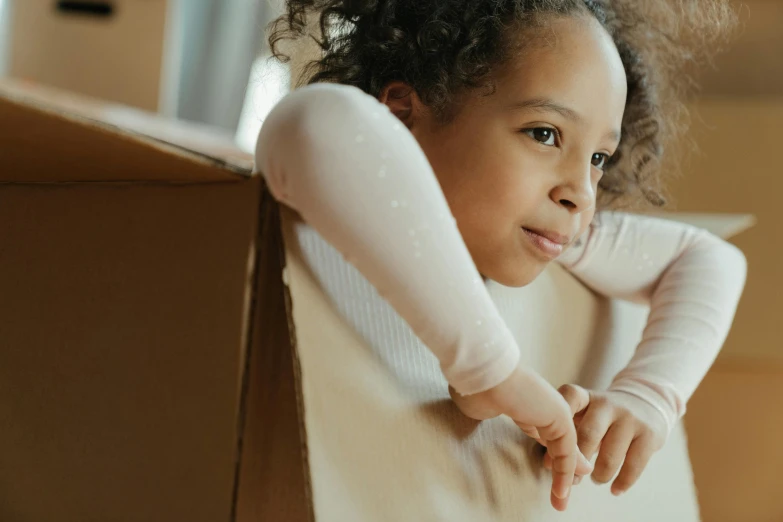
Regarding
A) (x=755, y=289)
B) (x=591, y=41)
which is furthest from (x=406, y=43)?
(x=755, y=289)

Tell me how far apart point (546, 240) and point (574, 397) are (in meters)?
0.11

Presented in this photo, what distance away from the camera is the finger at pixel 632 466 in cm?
55

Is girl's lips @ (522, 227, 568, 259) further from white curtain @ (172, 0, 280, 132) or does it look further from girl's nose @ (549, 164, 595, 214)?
white curtain @ (172, 0, 280, 132)

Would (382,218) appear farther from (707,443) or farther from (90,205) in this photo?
(707,443)

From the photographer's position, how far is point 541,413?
46cm

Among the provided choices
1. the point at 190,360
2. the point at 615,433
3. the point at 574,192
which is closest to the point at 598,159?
the point at 574,192

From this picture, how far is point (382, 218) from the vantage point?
0.39 m

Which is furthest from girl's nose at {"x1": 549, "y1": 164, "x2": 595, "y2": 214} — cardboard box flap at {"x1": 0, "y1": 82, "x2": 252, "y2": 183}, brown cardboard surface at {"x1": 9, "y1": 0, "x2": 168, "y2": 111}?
brown cardboard surface at {"x1": 9, "y1": 0, "x2": 168, "y2": 111}

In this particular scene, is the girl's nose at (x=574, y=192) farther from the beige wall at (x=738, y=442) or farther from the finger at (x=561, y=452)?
the beige wall at (x=738, y=442)

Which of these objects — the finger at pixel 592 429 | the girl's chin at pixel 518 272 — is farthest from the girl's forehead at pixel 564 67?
the finger at pixel 592 429

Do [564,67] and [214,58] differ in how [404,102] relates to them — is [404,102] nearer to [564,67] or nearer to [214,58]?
[564,67]

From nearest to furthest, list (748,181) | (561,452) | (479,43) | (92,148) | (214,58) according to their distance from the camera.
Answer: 1. (92,148)
2. (561,452)
3. (479,43)
4. (748,181)
5. (214,58)

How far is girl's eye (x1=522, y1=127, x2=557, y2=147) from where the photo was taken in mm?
540

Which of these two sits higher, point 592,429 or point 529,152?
point 529,152
